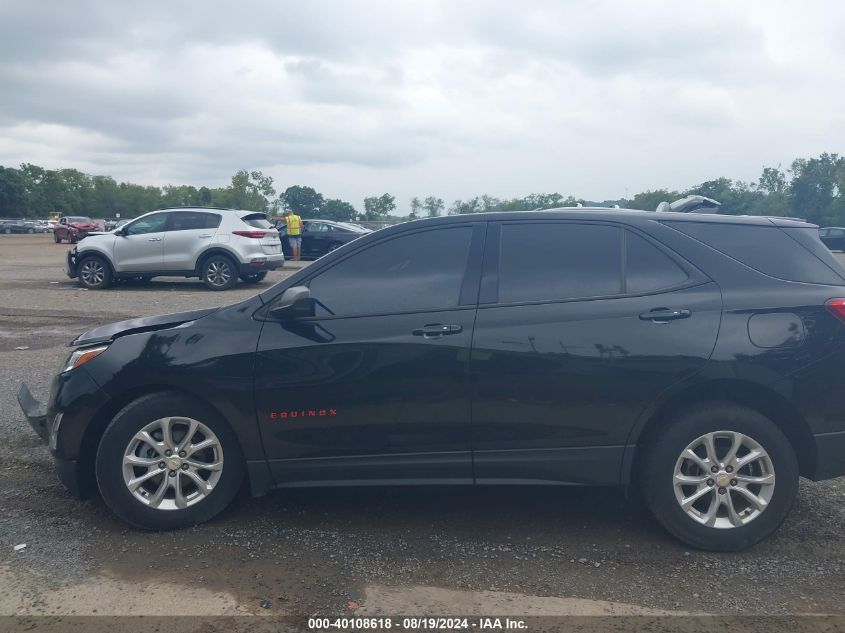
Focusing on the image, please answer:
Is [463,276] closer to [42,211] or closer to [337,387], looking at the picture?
[337,387]

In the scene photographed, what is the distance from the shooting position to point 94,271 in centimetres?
1619

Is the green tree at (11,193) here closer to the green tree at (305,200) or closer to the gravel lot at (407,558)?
the green tree at (305,200)

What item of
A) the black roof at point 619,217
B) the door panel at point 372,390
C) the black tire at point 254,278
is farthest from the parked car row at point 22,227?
the black roof at point 619,217

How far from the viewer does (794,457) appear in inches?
153

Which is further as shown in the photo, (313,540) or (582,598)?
(313,540)

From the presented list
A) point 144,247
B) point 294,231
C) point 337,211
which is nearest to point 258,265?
point 144,247

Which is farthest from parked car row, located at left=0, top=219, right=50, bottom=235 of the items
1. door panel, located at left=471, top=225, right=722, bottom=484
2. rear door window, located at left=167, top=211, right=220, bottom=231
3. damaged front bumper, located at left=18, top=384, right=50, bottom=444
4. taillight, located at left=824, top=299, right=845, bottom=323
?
taillight, located at left=824, top=299, right=845, bottom=323

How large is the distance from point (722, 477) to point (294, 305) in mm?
2372

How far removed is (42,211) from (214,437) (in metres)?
101

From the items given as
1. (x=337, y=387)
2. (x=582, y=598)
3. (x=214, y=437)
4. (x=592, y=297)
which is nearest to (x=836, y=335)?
(x=592, y=297)

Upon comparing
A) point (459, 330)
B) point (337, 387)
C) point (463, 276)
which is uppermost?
point (463, 276)

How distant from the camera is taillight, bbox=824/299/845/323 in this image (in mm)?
3908

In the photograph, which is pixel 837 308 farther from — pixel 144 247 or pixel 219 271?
pixel 144 247

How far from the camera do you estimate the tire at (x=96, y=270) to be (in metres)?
16.2
